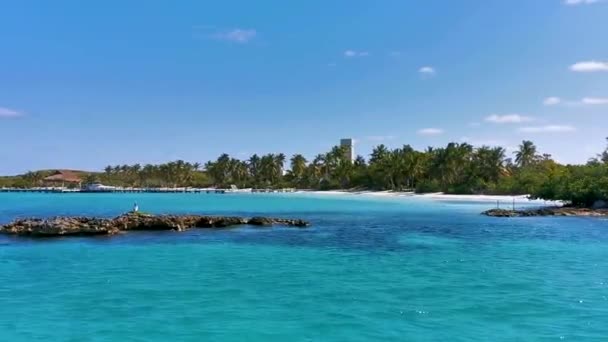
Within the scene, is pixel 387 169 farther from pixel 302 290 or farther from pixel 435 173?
pixel 302 290

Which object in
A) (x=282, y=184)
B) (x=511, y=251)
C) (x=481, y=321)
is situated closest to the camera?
(x=481, y=321)

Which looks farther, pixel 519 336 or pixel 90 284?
pixel 90 284

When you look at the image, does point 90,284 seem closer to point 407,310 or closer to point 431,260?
point 407,310

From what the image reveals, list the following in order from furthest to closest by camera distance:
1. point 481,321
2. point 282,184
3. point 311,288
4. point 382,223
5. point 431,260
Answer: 1. point 282,184
2. point 382,223
3. point 431,260
4. point 311,288
5. point 481,321

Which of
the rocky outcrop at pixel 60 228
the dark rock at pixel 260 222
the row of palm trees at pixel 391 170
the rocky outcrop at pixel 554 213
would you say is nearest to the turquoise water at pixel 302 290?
the rocky outcrop at pixel 60 228

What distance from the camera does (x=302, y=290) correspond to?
20188 mm

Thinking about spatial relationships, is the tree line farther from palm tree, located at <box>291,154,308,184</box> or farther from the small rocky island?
the small rocky island

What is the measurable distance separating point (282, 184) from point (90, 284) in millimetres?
162332

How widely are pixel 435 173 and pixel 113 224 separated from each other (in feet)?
329

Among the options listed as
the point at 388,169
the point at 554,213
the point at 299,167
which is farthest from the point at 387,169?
the point at 554,213

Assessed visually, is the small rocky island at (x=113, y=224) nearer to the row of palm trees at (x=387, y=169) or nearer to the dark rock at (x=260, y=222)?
the dark rock at (x=260, y=222)

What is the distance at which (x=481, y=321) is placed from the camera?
15.7 metres

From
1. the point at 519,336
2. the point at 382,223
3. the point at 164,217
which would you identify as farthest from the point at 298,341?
the point at 382,223

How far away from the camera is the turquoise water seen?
48.7 ft
